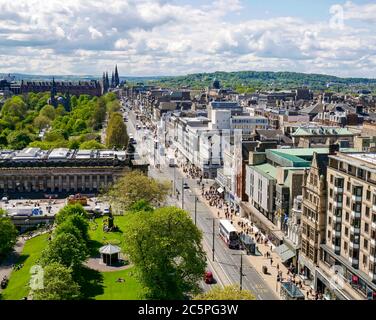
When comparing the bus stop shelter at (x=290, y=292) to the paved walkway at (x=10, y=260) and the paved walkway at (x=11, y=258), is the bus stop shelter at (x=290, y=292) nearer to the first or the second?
the paved walkway at (x=11, y=258)

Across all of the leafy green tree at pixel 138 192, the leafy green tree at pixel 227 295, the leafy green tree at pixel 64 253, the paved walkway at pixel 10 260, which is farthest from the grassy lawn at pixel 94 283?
the leafy green tree at pixel 138 192

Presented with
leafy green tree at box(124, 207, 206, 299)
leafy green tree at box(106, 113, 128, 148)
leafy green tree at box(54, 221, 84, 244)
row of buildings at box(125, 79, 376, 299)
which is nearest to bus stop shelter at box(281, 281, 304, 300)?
row of buildings at box(125, 79, 376, 299)

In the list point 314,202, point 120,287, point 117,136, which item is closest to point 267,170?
point 314,202

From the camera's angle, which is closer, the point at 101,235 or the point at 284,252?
the point at 284,252

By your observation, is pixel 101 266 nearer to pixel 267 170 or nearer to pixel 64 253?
pixel 64 253

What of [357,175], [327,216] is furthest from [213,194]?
[357,175]
